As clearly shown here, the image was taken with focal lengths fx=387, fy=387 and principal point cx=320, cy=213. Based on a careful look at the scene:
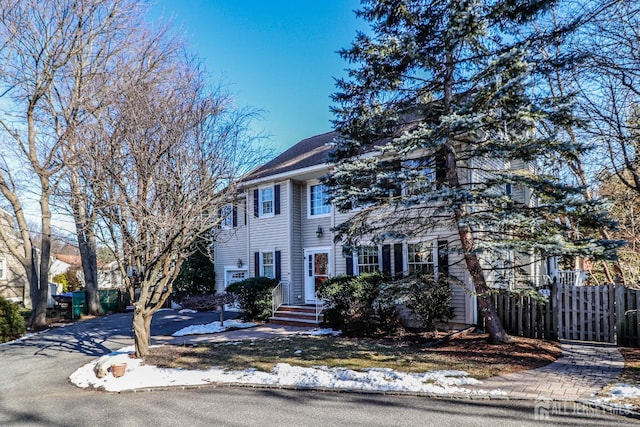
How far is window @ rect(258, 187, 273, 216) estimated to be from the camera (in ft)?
53.1

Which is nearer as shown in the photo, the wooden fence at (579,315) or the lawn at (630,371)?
the lawn at (630,371)

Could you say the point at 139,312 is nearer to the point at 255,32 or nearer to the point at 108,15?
the point at 255,32

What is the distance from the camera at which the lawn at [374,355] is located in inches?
275

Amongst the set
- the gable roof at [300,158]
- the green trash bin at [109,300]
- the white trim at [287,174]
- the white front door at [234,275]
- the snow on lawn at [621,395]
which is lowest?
the green trash bin at [109,300]

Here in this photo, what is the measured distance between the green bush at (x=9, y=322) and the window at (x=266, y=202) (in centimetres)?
895

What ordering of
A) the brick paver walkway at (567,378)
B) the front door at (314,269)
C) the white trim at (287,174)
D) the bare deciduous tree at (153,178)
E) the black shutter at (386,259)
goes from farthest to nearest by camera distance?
the front door at (314,269) < the white trim at (287,174) < the black shutter at (386,259) < the bare deciduous tree at (153,178) < the brick paver walkway at (567,378)

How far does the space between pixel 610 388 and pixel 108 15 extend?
18.8 m

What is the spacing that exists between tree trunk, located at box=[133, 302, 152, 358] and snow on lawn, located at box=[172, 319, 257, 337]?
3.59 metres

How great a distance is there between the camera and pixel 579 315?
8.84 meters

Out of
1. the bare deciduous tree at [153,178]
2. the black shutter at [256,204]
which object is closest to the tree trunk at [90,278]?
the black shutter at [256,204]

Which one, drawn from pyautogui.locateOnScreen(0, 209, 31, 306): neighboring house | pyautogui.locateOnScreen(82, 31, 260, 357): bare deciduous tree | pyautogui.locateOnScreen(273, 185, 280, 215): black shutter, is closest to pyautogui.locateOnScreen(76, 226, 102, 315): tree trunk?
pyautogui.locateOnScreen(273, 185, 280, 215): black shutter

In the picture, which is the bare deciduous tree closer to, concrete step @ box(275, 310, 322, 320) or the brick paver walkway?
concrete step @ box(275, 310, 322, 320)

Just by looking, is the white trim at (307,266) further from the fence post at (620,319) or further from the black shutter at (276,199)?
the fence post at (620,319)

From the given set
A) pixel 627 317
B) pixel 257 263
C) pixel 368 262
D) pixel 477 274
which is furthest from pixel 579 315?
pixel 257 263
